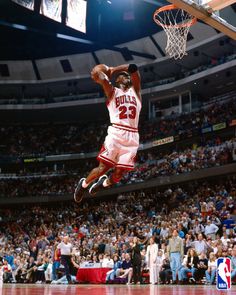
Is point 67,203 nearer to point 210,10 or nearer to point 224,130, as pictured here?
point 224,130

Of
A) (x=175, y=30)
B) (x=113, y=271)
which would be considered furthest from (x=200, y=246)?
(x=175, y=30)

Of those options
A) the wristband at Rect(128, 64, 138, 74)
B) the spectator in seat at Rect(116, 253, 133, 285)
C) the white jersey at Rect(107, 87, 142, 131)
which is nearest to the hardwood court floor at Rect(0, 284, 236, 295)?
the white jersey at Rect(107, 87, 142, 131)

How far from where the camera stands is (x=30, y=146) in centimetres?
4038

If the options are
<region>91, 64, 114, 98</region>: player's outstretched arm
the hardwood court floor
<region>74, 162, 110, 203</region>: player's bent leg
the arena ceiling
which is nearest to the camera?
<region>91, 64, 114, 98</region>: player's outstretched arm

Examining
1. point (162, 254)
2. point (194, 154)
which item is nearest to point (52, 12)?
point (194, 154)

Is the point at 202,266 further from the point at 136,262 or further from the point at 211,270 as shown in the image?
the point at 136,262

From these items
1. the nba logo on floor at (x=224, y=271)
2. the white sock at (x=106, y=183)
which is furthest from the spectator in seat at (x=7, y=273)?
the nba logo on floor at (x=224, y=271)

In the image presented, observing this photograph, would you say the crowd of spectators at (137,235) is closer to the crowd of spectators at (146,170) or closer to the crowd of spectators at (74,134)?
the crowd of spectators at (146,170)

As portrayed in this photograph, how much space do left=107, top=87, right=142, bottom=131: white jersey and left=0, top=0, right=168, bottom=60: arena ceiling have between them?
24.1 metres

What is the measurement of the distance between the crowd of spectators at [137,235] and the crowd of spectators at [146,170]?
1471mm

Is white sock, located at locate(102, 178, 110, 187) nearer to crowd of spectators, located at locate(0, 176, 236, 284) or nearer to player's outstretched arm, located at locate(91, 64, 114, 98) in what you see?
player's outstretched arm, located at locate(91, 64, 114, 98)

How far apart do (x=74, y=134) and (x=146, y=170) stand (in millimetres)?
9832

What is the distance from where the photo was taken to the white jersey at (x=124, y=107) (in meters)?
6.87

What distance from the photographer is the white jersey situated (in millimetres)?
6871
